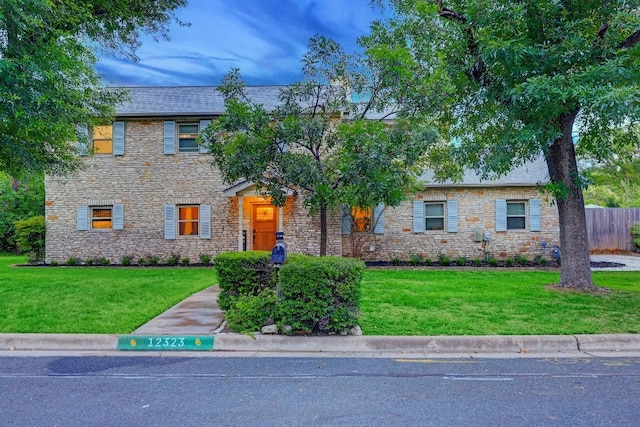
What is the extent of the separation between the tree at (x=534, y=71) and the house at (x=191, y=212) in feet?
20.0

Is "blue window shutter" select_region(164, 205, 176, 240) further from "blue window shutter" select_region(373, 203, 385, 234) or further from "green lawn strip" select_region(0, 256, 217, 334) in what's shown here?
"blue window shutter" select_region(373, 203, 385, 234)

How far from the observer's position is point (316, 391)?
4113 mm

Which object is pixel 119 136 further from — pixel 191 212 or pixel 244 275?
pixel 244 275

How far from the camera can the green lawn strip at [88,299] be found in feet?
20.4

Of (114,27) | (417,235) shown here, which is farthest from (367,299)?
(114,27)

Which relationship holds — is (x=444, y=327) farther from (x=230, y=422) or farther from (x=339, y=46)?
(x=339, y=46)

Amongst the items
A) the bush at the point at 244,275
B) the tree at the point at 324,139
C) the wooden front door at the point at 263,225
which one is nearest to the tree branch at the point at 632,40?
the tree at the point at 324,139

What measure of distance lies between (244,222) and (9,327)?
32.9 feet

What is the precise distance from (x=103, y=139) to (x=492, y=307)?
14.6 meters

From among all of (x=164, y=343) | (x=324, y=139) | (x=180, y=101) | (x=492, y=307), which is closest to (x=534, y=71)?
(x=324, y=139)

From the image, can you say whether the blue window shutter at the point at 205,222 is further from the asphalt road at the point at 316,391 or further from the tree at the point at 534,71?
the asphalt road at the point at 316,391

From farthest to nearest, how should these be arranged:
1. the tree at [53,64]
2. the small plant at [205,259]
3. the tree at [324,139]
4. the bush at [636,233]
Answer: the bush at [636,233] → the small plant at [205,259] → the tree at [324,139] → the tree at [53,64]

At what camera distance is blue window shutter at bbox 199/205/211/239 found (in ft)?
52.0

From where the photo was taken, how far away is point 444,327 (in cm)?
608
